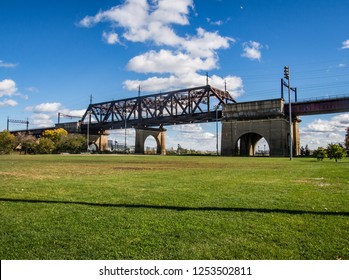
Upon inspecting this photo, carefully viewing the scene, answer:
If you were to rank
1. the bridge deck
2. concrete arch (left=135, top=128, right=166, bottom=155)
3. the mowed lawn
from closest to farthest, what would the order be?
the mowed lawn → the bridge deck → concrete arch (left=135, top=128, right=166, bottom=155)

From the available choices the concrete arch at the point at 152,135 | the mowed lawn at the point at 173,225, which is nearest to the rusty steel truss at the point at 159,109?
the concrete arch at the point at 152,135

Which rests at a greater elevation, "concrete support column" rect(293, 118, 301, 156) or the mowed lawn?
"concrete support column" rect(293, 118, 301, 156)

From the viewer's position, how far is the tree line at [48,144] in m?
94.9

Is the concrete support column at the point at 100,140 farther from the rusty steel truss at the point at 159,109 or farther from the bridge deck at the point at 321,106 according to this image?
the bridge deck at the point at 321,106

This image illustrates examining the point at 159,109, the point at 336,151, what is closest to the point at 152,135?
the point at 159,109

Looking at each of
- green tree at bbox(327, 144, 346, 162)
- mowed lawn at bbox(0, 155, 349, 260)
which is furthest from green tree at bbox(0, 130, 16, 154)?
mowed lawn at bbox(0, 155, 349, 260)

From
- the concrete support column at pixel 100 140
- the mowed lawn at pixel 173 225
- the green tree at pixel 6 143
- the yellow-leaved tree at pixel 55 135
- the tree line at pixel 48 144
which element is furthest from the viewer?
the concrete support column at pixel 100 140

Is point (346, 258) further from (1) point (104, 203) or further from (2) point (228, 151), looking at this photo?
(2) point (228, 151)

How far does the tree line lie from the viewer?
311 feet

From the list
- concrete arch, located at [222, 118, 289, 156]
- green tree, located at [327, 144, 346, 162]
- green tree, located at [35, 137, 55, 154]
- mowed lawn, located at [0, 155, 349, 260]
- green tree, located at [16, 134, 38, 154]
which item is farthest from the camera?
green tree, located at [16, 134, 38, 154]

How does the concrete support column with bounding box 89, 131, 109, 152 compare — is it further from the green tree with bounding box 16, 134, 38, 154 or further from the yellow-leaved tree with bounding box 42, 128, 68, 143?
the green tree with bounding box 16, 134, 38, 154

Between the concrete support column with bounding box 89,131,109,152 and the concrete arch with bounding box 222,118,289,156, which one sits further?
the concrete support column with bounding box 89,131,109,152
